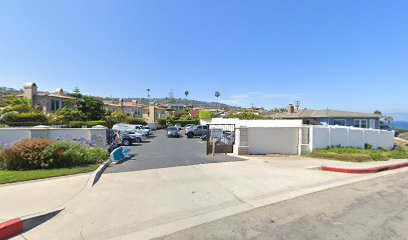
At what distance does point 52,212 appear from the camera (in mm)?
5965

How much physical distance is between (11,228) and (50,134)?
11.4 m

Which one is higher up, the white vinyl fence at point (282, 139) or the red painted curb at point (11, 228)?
the white vinyl fence at point (282, 139)

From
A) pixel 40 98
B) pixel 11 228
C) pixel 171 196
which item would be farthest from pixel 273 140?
pixel 40 98

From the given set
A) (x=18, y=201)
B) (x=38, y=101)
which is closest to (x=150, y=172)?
(x=18, y=201)

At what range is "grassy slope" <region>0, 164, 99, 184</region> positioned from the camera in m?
8.75

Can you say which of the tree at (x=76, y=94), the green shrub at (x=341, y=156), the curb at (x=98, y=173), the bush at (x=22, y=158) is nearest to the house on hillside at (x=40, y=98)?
the tree at (x=76, y=94)

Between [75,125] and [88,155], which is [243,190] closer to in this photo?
[88,155]

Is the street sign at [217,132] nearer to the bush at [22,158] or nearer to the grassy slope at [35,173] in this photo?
the grassy slope at [35,173]

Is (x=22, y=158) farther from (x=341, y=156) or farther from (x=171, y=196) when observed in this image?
(x=341, y=156)

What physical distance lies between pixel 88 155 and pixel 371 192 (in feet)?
39.1

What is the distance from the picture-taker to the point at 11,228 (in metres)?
5.08

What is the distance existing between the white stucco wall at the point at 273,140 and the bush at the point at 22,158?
39.4 ft

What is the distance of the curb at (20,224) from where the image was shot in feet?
16.4

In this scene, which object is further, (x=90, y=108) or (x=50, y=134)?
(x=90, y=108)
